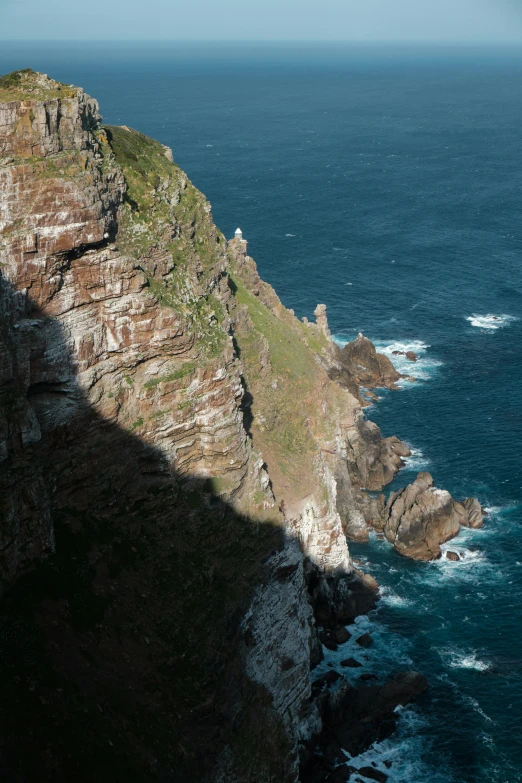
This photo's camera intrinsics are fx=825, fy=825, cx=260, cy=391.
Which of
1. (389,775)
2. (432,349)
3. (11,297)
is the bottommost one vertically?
(389,775)

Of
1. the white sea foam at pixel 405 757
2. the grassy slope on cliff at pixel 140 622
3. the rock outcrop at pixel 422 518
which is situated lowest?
the white sea foam at pixel 405 757

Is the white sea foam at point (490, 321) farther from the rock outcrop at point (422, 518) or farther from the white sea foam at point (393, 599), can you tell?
the white sea foam at point (393, 599)

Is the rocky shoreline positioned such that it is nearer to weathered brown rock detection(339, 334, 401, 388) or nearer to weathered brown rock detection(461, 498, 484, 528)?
weathered brown rock detection(461, 498, 484, 528)

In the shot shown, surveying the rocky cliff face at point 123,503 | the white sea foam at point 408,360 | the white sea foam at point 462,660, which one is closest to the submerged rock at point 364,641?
the white sea foam at point 462,660

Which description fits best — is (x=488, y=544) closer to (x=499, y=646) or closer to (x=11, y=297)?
(x=499, y=646)

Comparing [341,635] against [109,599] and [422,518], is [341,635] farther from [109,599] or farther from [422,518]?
[109,599]

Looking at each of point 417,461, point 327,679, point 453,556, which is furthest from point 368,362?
point 327,679

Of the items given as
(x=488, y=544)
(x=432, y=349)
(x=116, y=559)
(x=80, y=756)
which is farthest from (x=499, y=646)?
(x=432, y=349)
